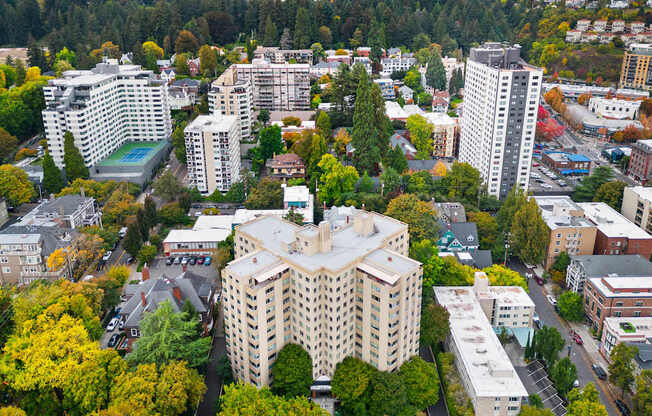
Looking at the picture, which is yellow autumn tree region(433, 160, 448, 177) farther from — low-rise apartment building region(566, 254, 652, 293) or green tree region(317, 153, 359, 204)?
low-rise apartment building region(566, 254, 652, 293)

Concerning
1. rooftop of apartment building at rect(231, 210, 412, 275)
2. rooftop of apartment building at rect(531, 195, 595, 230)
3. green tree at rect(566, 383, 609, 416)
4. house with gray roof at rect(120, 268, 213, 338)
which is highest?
rooftop of apartment building at rect(231, 210, 412, 275)

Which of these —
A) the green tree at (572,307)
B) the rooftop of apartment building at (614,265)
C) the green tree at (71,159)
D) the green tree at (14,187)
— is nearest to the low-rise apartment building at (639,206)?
the rooftop of apartment building at (614,265)

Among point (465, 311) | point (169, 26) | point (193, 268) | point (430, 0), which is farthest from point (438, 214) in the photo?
point (430, 0)

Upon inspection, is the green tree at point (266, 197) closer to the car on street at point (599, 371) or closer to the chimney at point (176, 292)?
the chimney at point (176, 292)

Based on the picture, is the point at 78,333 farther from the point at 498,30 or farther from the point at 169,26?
the point at 498,30

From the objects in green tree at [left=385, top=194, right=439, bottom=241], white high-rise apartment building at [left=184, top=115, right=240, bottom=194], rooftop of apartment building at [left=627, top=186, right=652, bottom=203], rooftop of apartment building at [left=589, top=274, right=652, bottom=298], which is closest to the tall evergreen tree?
green tree at [left=385, top=194, right=439, bottom=241]

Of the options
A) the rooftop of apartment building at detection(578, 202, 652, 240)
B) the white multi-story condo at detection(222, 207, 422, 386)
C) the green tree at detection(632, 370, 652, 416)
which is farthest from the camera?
the rooftop of apartment building at detection(578, 202, 652, 240)

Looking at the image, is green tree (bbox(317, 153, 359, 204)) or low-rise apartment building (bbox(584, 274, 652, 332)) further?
green tree (bbox(317, 153, 359, 204))
